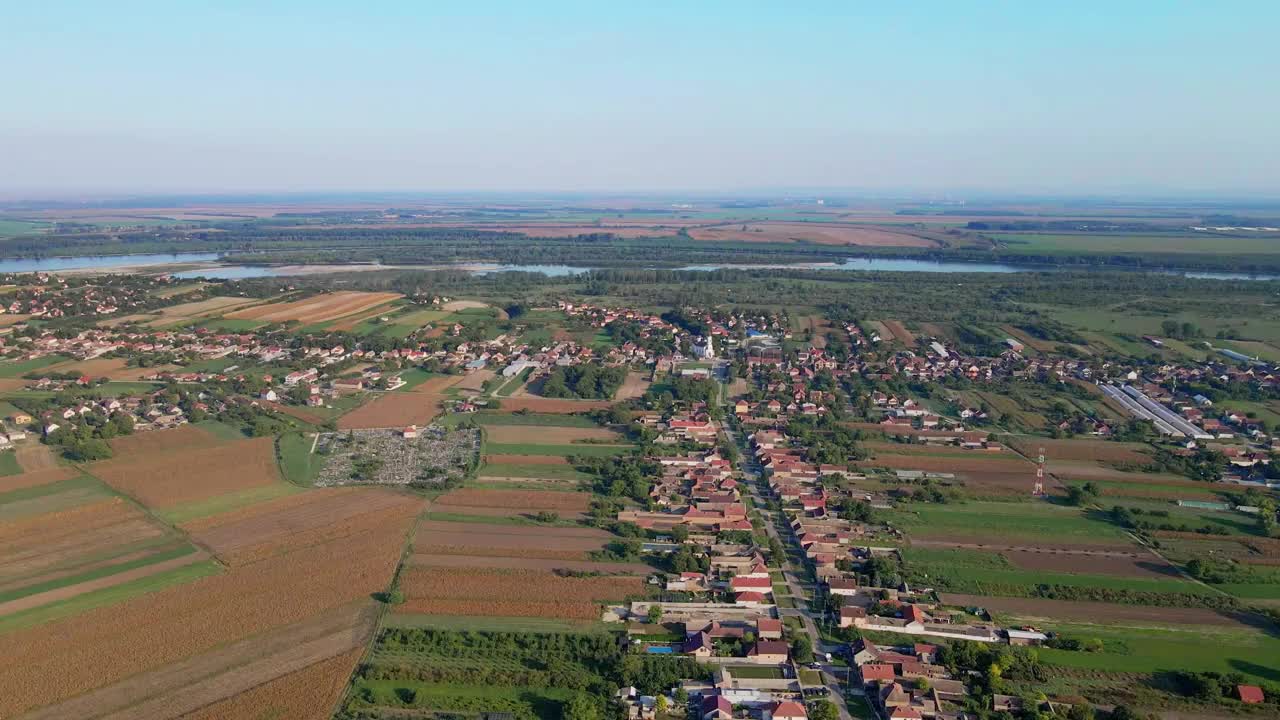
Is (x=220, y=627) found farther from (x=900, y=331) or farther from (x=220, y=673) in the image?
(x=900, y=331)

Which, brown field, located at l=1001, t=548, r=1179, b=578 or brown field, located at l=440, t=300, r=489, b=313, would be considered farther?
brown field, located at l=440, t=300, r=489, b=313

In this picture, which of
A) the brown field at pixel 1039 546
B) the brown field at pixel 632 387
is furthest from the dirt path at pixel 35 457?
the brown field at pixel 1039 546

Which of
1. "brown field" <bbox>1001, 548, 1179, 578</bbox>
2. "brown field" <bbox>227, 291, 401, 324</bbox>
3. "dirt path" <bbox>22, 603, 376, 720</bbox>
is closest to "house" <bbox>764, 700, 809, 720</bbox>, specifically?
"dirt path" <bbox>22, 603, 376, 720</bbox>

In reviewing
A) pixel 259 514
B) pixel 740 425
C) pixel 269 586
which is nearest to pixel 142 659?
pixel 269 586

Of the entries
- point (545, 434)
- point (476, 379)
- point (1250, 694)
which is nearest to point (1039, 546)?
point (1250, 694)

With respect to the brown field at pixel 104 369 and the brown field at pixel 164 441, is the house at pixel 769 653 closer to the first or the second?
the brown field at pixel 164 441

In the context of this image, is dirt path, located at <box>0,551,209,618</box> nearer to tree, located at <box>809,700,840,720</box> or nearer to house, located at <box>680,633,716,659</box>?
house, located at <box>680,633,716,659</box>
